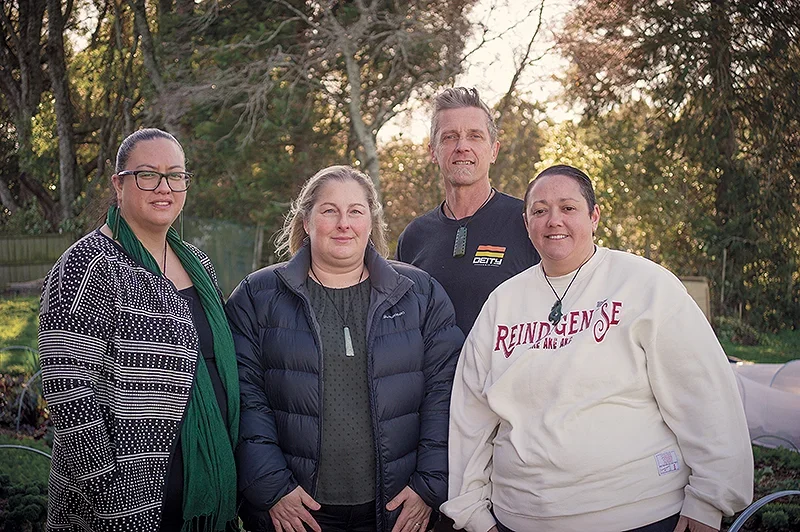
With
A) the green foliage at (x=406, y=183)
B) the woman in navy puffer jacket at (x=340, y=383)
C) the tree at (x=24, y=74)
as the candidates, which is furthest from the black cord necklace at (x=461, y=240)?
the tree at (x=24, y=74)

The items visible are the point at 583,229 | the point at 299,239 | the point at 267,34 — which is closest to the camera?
the point at 583,229

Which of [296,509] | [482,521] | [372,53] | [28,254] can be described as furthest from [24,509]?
[28,254]

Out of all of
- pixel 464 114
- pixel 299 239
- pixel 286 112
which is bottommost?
pixel 299 239

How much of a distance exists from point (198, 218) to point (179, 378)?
41.6 ft

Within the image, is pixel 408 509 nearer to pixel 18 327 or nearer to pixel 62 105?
pixel 18 327

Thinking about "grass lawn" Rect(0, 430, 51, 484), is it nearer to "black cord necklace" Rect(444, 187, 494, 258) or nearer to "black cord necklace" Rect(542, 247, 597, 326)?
"black cord necklace" Rect(444, 187, 494, 258)

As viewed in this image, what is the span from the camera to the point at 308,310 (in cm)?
294

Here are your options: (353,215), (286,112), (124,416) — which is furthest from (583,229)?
(286,112)

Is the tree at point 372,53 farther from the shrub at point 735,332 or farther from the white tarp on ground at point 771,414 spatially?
the white tarp on ground at point 771,414

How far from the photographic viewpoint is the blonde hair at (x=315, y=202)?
3.12 m

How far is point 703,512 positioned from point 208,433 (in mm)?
1629

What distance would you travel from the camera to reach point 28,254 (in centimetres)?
1917

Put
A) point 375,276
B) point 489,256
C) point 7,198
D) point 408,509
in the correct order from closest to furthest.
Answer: point 408,509, point 375,276, point 489,256, point 7,198

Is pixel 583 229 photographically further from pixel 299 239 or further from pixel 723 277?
pixel 723 277
